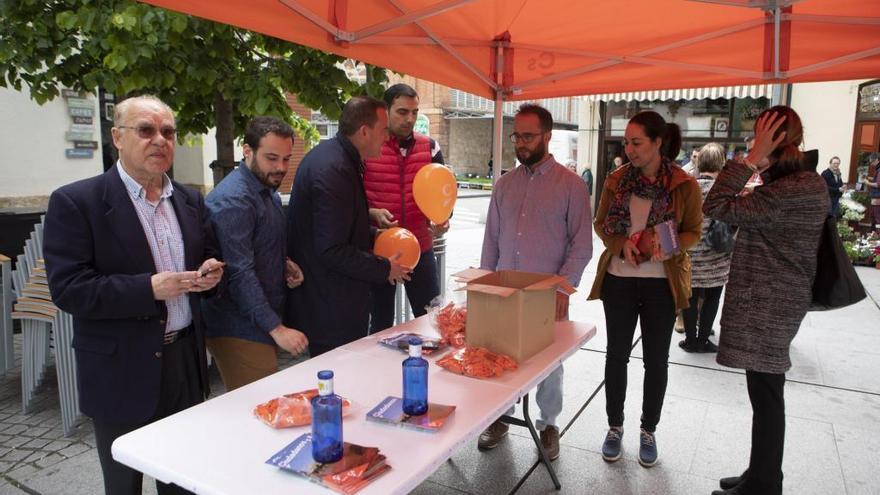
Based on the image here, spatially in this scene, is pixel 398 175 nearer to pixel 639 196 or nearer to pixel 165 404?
pixel 639 196

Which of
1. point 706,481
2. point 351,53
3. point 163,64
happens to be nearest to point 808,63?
point 706,481

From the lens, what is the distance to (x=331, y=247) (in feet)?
7.67

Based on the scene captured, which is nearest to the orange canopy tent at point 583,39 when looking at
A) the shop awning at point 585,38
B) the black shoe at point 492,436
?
the shop awning at point 585,38

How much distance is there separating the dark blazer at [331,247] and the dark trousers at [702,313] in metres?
3.35

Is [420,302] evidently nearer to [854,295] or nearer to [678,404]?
[678,404]

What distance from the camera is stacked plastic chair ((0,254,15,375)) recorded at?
147 inches

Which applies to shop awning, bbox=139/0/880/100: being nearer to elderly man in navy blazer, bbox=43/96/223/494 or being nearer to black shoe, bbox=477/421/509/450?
elderly man in navy blazer, bbox=43/96/223/494

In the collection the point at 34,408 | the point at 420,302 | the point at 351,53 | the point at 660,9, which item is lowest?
the point at 34,408

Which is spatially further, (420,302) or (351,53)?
(420,302)

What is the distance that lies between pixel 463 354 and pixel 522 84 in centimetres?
253

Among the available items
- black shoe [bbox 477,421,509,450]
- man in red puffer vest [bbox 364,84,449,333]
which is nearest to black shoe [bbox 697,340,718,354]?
black shoe [bbox 477,421,509,450]

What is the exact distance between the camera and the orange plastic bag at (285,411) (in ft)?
5.42

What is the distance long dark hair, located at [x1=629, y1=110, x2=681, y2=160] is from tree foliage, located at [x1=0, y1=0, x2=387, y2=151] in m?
2.66

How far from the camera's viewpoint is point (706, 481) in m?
2.91
